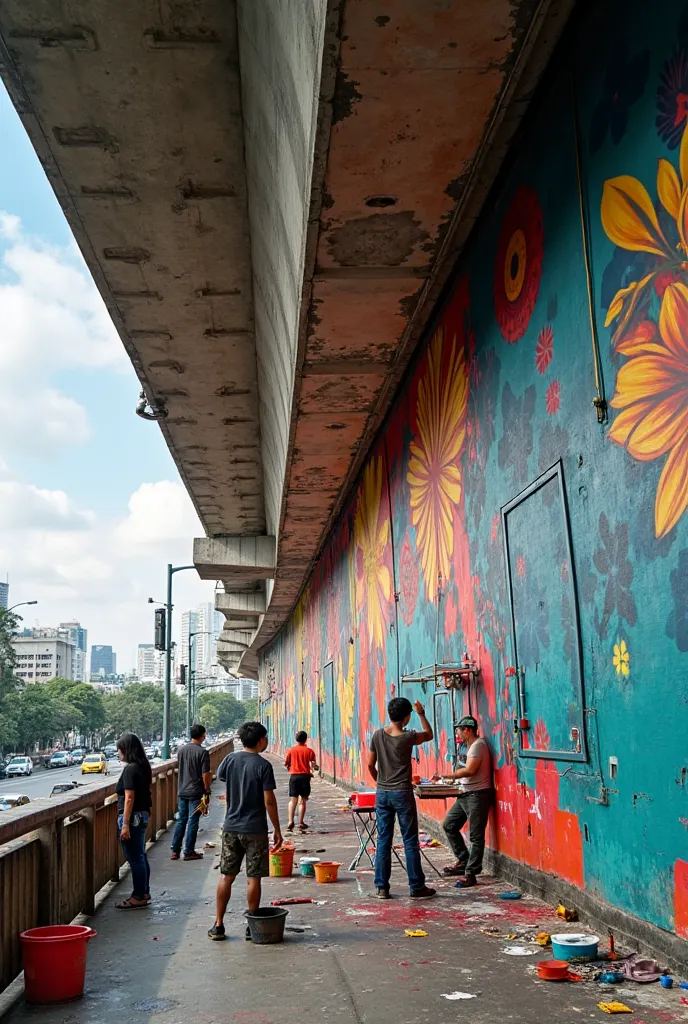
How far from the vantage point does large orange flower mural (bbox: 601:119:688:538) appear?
5574 millimetres

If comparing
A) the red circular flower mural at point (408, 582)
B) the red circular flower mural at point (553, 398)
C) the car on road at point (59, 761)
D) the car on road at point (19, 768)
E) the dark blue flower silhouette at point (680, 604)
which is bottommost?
the car on road at point (59, 761)

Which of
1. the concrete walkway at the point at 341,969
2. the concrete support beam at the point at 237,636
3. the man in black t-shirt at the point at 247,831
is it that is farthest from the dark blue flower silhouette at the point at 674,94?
the concrete support beam at the point at 237,636

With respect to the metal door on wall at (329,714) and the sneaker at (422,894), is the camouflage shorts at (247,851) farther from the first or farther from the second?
the metal door on wall at (329,714)

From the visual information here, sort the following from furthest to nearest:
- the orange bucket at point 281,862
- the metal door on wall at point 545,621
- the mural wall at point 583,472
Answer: the orange bucket at point 281,862
the metal door on wall at point 545,621
the mural wall at point 583,472

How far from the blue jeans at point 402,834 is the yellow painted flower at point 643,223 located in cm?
502

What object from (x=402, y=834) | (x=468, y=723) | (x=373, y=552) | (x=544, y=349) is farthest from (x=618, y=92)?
(x=373, y=552)

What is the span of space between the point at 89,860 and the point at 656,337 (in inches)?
274

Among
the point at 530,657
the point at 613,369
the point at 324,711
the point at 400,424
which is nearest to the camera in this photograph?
the point at 613,369

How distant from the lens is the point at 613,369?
6.57m

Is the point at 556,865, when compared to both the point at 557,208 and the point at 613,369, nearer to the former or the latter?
the point at 613,369

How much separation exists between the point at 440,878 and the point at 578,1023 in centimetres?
499

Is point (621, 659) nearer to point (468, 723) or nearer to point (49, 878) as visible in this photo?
point (468, 723)

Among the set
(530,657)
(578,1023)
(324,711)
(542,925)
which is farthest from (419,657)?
(324,711)

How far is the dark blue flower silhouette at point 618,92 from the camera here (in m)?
6.08
